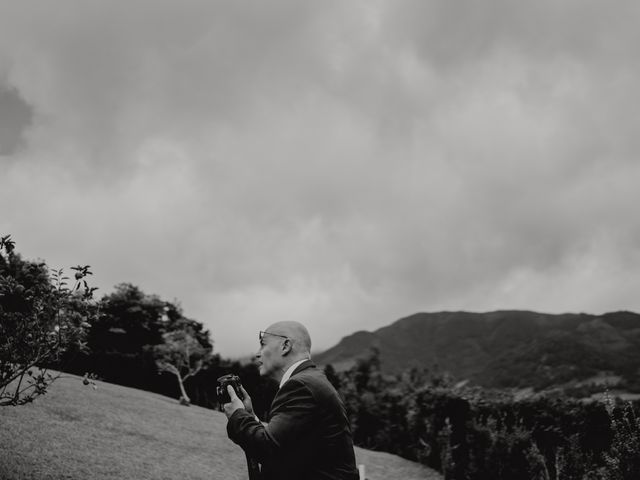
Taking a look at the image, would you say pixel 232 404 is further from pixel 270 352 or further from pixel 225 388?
pixel 270 352

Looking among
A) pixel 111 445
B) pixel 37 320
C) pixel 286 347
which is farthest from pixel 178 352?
pixel 286 347

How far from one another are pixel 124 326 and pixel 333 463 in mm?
45941

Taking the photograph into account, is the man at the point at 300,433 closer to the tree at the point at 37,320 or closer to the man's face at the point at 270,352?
the man's face at the point at 270,352

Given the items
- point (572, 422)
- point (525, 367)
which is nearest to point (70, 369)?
point (572, 422)

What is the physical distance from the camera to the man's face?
327 cm

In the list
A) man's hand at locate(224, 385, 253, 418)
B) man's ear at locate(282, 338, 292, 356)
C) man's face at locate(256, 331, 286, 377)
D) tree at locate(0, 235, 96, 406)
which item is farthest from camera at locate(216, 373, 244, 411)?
tree at locate(0, 235, 96, 406)

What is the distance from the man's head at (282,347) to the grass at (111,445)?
24.5 ft

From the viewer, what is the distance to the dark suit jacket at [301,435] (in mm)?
2717

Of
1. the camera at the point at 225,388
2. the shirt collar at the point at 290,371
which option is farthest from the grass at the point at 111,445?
the shirt collar at the point at 290,371

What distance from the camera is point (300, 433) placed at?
2764 millimetres

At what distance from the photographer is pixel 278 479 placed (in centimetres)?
278

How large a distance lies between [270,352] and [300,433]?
2.17 feet

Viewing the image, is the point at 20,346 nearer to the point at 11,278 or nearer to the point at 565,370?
the point at 11,278

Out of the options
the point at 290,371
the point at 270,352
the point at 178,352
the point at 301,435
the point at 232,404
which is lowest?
the point at 301,435
